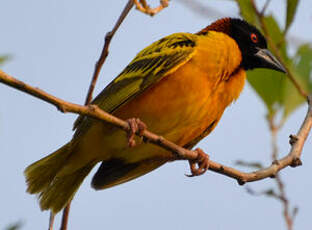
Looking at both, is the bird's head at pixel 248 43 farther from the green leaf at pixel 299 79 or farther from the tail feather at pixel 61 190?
the tail feather at pixel 61 190

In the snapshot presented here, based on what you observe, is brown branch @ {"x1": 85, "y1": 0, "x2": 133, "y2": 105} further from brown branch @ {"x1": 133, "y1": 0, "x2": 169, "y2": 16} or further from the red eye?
the red eye

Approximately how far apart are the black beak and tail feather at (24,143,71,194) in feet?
5.99

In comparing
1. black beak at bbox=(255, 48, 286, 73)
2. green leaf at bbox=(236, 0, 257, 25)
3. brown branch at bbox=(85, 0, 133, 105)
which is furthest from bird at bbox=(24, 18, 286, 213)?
brown branch at bbox=(85, 0, 133, 105)

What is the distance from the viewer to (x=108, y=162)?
4723 mm

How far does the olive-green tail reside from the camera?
4328 mm

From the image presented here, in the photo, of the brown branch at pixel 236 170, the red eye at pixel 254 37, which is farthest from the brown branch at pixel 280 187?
the red eye at pixel 254 37

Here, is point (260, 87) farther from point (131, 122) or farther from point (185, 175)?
point (131, 122)

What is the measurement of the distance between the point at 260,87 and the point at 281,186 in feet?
3.74

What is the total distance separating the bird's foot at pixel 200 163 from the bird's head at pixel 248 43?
1028 millimetres

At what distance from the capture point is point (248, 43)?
4.98 m

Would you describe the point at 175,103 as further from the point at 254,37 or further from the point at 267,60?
the point at 254,37

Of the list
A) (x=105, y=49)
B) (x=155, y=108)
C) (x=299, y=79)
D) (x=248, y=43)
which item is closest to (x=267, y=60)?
(x=248, y=43)

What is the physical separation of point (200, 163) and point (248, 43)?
4.71ft

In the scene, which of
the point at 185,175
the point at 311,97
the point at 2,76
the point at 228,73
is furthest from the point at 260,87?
the point at 2,76
